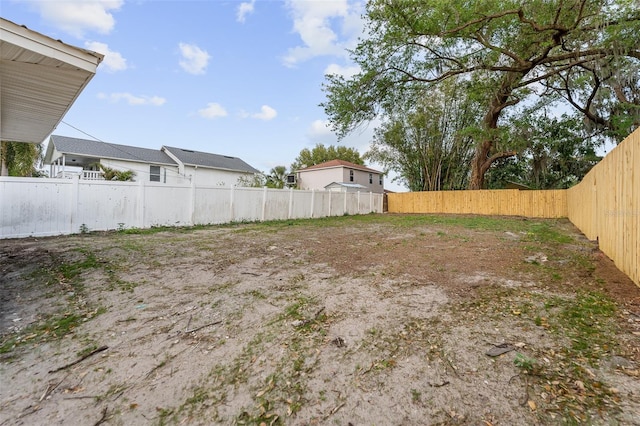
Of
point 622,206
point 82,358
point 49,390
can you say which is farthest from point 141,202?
point 622,206

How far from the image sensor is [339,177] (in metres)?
24.8

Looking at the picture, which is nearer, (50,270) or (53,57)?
(53,57)

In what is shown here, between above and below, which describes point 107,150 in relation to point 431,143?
below

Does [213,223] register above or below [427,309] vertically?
above

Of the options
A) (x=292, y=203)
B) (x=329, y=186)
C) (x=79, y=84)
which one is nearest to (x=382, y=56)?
(x=292, y=203)

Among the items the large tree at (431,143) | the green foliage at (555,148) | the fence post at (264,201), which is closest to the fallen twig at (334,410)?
the fence post at (264,201)

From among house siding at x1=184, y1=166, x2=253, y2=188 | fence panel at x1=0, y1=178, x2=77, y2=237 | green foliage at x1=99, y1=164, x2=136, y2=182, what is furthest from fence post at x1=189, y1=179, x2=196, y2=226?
house siding at x1=184, y1=166, x2=253, y2=188

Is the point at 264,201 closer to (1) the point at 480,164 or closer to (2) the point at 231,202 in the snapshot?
(2) the point at 231,202

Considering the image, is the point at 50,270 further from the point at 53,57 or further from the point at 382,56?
the point at 382,56

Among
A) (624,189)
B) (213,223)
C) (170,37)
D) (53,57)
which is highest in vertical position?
(170,37)

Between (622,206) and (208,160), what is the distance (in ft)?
63.8

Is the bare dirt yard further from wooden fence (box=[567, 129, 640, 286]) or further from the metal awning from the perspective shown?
the metal awning

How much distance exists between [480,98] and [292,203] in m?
8.89

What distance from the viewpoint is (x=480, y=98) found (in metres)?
11.6
